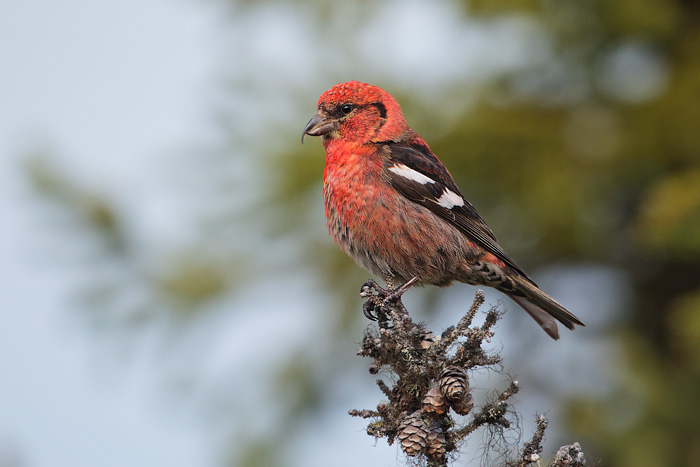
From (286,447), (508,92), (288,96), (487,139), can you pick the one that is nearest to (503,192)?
(487,139)

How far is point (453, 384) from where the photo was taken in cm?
225

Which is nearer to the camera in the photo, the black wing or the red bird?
the red bird

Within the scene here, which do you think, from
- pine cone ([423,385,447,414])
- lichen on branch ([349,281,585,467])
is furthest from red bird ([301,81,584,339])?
pine cone ([423,385,447,414])

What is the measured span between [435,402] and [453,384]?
9cm

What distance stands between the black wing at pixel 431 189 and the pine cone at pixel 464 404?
1.62m

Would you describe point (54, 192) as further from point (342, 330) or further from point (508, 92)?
point (508, 92)

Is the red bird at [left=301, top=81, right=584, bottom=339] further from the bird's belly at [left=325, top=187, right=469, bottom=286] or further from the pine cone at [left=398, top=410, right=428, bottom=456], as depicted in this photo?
the pine cone at [left=398, top=410, right=428, bottom=456]

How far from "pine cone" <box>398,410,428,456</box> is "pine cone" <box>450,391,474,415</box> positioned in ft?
0.37

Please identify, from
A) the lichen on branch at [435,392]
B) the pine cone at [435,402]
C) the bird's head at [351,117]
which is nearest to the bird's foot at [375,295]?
the lichen on branch at [435,392]

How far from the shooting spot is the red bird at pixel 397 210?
144 inches

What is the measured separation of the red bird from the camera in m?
3.65

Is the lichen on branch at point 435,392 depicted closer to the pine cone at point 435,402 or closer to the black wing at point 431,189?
the pine cone at point 435,402

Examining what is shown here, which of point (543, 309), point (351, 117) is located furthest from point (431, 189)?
point (543, 309)

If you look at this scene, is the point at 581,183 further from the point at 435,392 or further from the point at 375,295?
the point at 435,392
